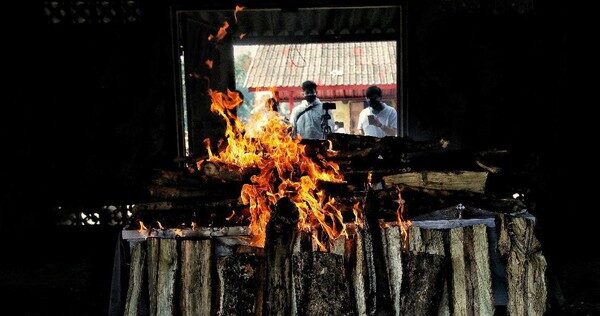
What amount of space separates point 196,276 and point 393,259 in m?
1.48

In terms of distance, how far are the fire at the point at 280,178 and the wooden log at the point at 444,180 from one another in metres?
0.54

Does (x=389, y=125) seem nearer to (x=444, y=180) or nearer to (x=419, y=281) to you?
(x=444, y=180)

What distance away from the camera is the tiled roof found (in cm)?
1828

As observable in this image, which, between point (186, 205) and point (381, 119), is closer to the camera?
point (186, 205)

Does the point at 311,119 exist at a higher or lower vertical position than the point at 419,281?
higher

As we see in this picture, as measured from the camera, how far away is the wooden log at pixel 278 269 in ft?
12.1

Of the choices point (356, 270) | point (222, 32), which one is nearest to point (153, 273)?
point (356, 270)

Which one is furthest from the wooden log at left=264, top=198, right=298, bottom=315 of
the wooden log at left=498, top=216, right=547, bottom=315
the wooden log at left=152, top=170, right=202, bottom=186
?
the wooden log at left=498, top=216, right=547, bottom=315

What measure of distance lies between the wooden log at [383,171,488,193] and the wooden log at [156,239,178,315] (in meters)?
1.89

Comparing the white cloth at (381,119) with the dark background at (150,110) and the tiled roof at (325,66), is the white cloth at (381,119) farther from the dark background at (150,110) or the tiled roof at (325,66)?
the tiled roof at (325,66)

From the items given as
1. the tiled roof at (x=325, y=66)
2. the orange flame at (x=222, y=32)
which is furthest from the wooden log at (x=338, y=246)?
the tiled roof at (x=325, y=66)

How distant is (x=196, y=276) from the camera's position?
3834 millimetres

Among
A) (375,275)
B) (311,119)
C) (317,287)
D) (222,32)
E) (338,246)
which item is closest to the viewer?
(317,287)

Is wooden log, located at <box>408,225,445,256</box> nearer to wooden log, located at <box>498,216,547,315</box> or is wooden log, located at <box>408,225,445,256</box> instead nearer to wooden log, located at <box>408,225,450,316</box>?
wooden log, located at <box>408,225,450,316</box>
